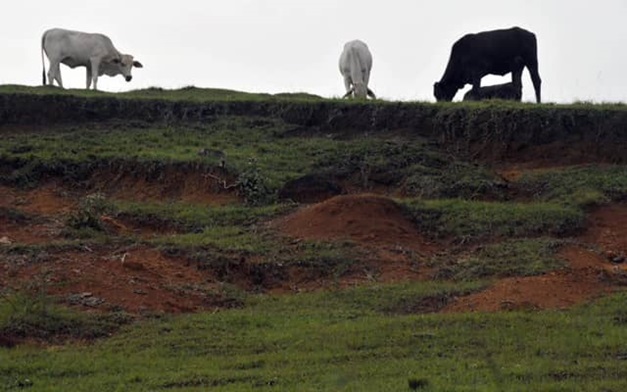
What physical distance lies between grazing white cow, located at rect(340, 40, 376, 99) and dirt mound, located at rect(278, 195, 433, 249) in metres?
9.37

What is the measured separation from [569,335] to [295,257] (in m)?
4.73

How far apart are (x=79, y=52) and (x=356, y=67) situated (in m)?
6.78

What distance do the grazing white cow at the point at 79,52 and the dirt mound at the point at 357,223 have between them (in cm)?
1143

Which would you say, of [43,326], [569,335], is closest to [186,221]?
[43,326]

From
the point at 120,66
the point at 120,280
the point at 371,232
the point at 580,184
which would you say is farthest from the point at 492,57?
the point at 120,280

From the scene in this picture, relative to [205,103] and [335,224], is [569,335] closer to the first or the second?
[335,224]

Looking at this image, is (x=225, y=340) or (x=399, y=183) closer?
(x=225, y=340)

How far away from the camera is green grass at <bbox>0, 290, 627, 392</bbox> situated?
31.0 feet

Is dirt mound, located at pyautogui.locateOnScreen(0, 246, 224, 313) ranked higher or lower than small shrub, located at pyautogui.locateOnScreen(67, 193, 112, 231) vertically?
lower

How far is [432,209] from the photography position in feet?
54.7

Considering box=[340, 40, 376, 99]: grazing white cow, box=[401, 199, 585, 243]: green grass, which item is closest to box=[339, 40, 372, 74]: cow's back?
box=[340, 40, 376, 99]: grazing white cow

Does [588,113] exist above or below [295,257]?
above

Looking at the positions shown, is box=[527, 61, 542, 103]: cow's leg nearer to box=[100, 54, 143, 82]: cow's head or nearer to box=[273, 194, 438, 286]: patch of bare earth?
box=[273, 194, 438, 286]: patch of bare earth

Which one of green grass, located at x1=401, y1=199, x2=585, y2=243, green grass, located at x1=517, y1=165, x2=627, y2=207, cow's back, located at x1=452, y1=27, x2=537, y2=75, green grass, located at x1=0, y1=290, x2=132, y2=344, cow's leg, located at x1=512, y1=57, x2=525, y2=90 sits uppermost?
cow's back, located at x1=452, y1=27, x2=537, y2=75
